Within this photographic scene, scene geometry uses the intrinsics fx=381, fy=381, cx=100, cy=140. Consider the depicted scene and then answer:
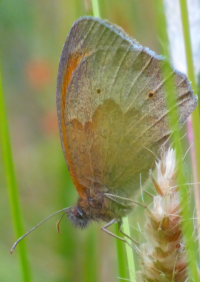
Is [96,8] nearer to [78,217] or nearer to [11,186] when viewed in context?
[11,186]

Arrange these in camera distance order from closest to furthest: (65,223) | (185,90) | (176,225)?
1. (176,225)
2. (185,90)
3. (65,223)

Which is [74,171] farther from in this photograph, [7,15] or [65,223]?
[7,15]

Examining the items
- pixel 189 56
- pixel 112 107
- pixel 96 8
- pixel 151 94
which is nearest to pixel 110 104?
pixel 112 107

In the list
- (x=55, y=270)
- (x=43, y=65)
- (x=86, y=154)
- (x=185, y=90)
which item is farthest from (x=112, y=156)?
(x=43, y=65)

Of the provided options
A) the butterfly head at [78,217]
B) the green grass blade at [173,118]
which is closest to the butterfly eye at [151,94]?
the butterfly head at [78,217]

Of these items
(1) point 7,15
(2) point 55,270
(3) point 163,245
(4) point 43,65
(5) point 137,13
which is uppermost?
(1) point 7,15

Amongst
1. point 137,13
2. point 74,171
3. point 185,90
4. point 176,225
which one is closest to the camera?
point 176,225

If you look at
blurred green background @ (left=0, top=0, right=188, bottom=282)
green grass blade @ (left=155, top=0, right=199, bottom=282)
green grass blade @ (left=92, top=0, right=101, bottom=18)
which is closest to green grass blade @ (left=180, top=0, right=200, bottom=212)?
green grass blade @ (left=155, top=0, right=199, bottom=282)
